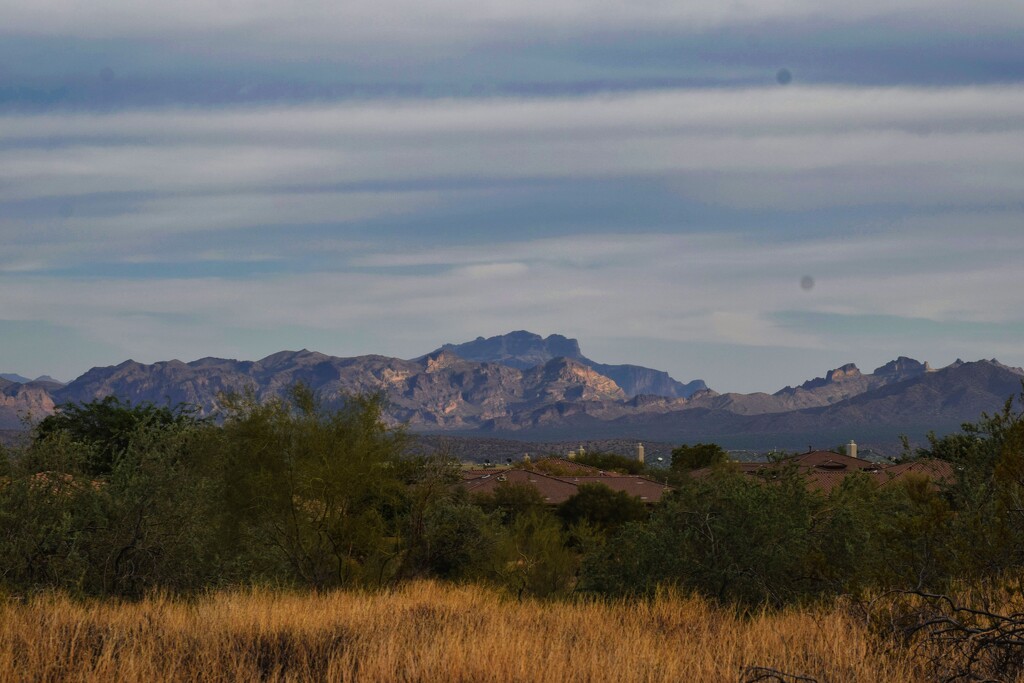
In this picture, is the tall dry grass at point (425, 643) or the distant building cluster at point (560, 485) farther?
the distant building cluster at point (560, 485)

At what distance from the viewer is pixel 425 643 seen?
12.0 meters

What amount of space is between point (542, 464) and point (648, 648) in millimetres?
82076

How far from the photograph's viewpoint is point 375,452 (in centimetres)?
2577

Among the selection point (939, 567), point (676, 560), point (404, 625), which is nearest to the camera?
point (404, 625)

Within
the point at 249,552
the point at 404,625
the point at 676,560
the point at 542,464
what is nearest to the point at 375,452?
the point at 249,552

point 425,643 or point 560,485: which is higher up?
point 425,643

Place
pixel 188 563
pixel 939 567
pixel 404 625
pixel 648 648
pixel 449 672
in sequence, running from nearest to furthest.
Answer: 1. pixel 449 672
2. pixel 648 648
3. pixel 404 625
4. pixel 939 567
5. pixel 188 563

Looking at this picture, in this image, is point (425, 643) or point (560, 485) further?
point (560, 485)

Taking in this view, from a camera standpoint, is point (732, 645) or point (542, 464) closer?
point (732, 645)

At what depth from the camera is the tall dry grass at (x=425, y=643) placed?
1080 centimetres

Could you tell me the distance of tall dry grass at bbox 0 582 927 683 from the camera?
10797mm

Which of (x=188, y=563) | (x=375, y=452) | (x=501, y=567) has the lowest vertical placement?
(x=501, y=567)

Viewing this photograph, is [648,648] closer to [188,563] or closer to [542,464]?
[188,563]

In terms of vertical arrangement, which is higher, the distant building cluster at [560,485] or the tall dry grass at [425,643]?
the tall dry grass at [425,643]
